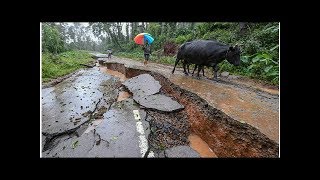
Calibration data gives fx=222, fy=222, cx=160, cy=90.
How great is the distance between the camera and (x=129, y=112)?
551 cm

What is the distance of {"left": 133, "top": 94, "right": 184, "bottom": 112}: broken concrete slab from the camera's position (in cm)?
565

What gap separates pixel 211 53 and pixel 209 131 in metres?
3.54

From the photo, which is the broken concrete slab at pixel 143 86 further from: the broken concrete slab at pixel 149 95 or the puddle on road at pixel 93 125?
the puddle on road at pixel 93 125

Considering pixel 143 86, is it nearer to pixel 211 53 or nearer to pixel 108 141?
pixel 211 53

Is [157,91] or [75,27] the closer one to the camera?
[157,91]

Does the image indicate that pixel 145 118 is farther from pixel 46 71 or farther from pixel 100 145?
pixel 46 71

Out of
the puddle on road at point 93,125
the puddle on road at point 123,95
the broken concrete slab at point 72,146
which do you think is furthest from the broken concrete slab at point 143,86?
the broken concrete slab at point 72,146

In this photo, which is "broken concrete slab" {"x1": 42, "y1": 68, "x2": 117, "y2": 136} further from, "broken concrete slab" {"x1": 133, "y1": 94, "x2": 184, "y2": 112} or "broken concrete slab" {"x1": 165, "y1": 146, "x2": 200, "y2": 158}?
"broken concrete slab" {"x1": 165, "y1": 146, "x2": 200, "y2": 158}

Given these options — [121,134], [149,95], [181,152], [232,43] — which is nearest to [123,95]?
[149,95]

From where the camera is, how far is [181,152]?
4016 mm

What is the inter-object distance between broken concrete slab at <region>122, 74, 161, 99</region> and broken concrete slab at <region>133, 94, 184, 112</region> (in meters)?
0.33
